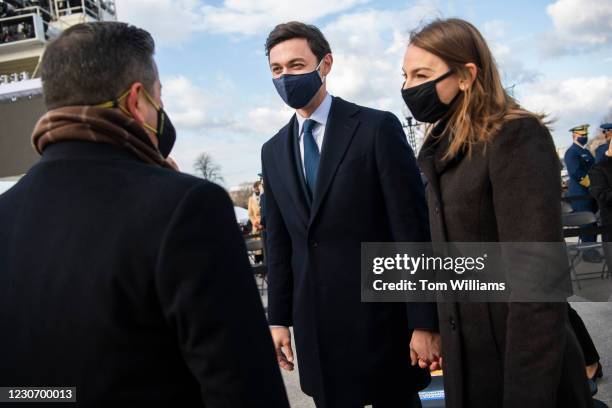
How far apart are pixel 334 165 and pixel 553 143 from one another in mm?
955

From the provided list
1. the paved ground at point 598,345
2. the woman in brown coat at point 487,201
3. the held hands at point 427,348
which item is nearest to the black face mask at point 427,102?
the woman in brown coat at point 487,201

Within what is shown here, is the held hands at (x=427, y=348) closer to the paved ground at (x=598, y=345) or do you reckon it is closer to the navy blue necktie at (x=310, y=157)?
the navy blue necktie at (x=310, y=157)

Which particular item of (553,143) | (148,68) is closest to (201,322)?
(148,68)

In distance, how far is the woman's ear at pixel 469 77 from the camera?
207cm

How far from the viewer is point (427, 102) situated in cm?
220

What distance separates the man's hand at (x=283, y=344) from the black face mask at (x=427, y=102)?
3.89 ft

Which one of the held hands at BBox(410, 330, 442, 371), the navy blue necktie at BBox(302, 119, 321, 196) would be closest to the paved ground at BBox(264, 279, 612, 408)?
the held hands at BBox(410, 330, 442, 371)

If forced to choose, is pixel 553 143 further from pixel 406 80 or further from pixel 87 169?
pixel 87 169

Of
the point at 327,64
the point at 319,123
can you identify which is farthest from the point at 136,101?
the point at 327,64

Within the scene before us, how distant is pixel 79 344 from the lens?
4.18ft

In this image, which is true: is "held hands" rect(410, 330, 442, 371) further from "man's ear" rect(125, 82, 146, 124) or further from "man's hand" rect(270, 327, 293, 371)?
"man's ear" rect(125, 82, 146, 124)
